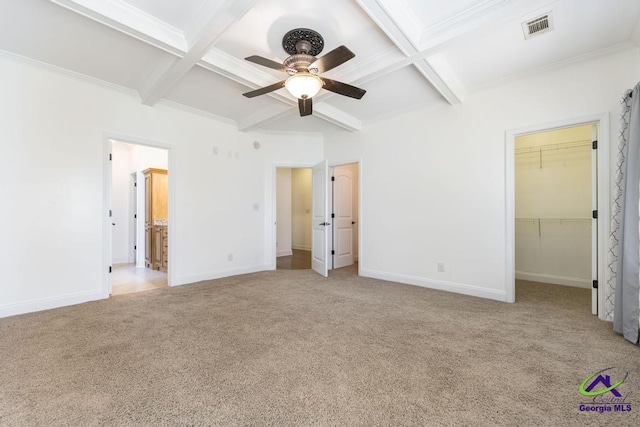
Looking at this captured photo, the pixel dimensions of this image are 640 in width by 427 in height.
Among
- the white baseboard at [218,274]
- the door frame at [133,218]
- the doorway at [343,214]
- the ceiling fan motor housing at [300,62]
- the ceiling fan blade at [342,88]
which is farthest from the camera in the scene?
the door frame at [133,218]

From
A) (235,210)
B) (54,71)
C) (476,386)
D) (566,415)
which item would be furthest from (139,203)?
(566,415)

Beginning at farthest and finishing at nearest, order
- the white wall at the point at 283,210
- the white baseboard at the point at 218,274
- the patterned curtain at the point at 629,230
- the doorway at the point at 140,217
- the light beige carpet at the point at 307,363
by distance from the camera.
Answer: the white wall at the point at 283,210
the doorway at the point at 140,217
the white baseboard at the point at 218,274
the patterned curtain at the point at 629,230
the light beige carpet at the point at 307,363

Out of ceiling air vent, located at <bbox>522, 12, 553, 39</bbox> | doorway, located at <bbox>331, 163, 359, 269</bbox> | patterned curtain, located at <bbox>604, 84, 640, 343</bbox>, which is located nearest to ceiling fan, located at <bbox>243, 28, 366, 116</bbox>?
ceiling air vent, located at <bbox>522, 12, 553, 39</bbox>

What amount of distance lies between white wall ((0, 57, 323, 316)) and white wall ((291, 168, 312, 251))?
3.62 metres

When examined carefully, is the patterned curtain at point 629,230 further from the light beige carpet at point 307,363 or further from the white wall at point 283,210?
the white wall at point 283,210

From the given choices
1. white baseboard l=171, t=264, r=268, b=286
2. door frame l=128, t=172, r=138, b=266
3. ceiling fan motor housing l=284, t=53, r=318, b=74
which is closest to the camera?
ceiling fan motor housing l=284, t=53, r=318, b=74

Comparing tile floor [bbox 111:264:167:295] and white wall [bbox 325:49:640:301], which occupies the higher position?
white wall [bbox 325:49:640:301]

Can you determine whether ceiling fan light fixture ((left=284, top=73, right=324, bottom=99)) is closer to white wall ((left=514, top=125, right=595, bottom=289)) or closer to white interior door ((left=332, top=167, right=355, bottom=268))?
white interior door ((left=332, top=167, right=355, bottom=268))

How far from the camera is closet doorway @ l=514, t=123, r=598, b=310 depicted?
13.8 ft

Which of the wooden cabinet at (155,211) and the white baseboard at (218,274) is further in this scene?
the wooden cabinet at (155,211)

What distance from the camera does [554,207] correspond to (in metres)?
4.45

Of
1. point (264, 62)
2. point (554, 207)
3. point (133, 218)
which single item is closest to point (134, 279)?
point (133, 218)

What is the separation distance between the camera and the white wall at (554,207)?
13.8ft

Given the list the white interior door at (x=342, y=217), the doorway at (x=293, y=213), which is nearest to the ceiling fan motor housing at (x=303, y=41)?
the white interior door at (x=342, y=217)
